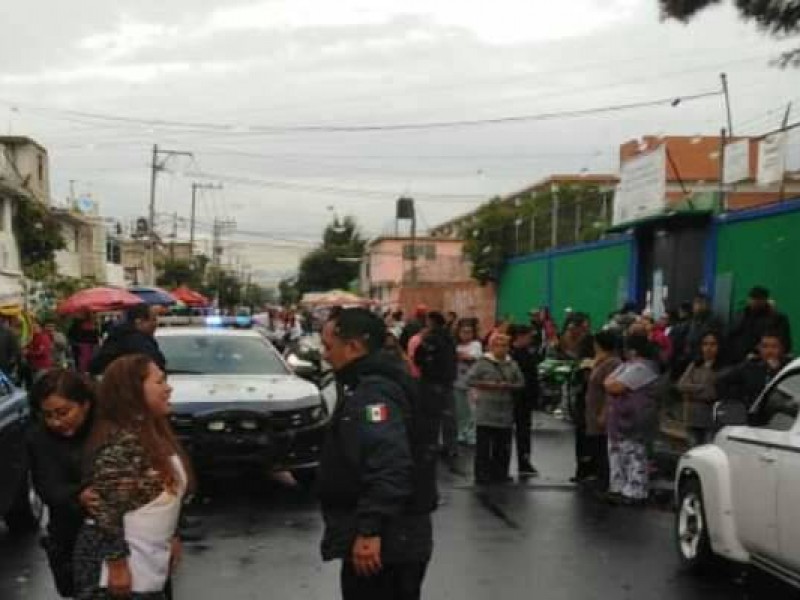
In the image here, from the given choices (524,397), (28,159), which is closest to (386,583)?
(524,397)

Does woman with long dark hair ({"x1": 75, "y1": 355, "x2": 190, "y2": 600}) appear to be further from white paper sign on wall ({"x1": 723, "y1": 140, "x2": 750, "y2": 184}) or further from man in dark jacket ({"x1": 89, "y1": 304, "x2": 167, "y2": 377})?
white paper sign on wall ({"x1": 723, "y1": 140, "x2": 750, "y2": 184})

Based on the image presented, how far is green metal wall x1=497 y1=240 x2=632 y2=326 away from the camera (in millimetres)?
22922

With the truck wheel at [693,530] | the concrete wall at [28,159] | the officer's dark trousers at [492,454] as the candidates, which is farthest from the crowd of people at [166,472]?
the concrete wall at [28,159]

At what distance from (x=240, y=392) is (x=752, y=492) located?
5182mm

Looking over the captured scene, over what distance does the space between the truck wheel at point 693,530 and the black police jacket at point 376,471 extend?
3.67 metres

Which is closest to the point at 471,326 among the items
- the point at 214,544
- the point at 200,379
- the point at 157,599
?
the point at 200,379

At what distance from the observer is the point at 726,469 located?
286 inches

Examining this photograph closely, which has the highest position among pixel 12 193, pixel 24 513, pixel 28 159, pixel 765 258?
pixel 28 159

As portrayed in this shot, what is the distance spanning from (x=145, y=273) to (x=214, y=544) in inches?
2820

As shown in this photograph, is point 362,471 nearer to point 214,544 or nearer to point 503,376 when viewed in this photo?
point 214,544

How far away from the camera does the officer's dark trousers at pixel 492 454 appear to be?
1156cm

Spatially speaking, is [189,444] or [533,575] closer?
[533,575]

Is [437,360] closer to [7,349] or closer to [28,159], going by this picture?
[7,349]

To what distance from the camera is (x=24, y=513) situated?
9.00m
